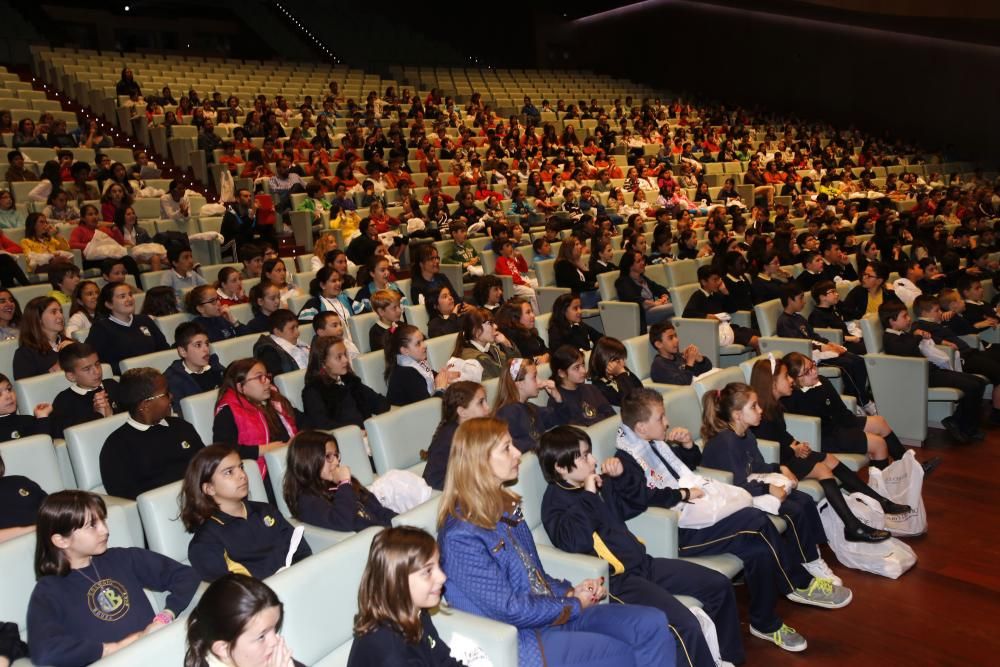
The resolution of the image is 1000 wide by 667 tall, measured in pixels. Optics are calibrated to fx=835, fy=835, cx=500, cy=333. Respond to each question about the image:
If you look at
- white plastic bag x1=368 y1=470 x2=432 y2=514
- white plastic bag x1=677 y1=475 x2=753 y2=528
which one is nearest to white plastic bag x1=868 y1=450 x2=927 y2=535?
white plastic bag x1=677 y1=475 x2=753 y2=528

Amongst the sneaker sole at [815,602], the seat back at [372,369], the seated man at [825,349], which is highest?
the seat back at [372,369]

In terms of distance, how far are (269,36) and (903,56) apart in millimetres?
12206

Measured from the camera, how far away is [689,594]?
8.98ft

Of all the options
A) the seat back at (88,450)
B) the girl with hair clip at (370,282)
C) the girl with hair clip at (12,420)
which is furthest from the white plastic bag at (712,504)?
the girl with hair clip at (370,282)

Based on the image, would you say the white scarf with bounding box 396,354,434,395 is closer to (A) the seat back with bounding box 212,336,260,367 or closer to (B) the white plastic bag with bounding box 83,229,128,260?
(A) the seat back with bounding box 212,336,260,367

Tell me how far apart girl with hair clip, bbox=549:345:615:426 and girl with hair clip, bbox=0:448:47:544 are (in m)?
2.13

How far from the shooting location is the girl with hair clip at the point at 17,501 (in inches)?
107

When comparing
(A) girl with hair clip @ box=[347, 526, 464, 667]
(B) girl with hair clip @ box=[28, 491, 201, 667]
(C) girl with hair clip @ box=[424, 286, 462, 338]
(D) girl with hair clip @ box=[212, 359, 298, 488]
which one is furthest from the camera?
(C) girl with hair clip @ box=[424, 286, 462, 338]

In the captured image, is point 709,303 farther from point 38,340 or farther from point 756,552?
point 38,340

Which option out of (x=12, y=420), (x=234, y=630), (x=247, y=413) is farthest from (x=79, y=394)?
(x=234, y=630)

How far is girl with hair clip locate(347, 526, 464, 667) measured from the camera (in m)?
1.87

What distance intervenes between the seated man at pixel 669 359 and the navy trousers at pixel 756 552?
4.62 ft

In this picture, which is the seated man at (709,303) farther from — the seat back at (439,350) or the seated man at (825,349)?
the seat back at (439,350)

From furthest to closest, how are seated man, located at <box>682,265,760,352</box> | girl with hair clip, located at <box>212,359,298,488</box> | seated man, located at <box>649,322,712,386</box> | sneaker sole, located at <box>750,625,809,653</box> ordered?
seated man, located at <box>682,265,760,352</box> < seated man, located at <box>649,322,712,386</box> < girl with hair clip, located at <box>212,359,298,488</box> < sneaker sole, located at <box>750,625,809,653</box>
